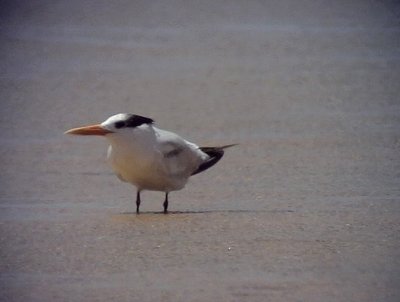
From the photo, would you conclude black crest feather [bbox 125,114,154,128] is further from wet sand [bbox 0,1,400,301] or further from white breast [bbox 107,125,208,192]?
wet sand [bbox 0,1,400,301]

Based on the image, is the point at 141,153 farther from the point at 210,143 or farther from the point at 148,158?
the point at 210,143

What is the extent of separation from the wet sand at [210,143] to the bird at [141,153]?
0.24 m

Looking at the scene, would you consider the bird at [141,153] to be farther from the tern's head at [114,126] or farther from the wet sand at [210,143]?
the wet sand at [210,143]

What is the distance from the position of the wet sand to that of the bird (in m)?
0.24

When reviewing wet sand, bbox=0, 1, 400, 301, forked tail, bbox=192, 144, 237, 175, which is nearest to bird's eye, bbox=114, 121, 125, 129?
wet sand, bbox=0, 1, 400, 301

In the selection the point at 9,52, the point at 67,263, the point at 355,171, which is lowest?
the point at 67,263

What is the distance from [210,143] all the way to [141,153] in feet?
8.82

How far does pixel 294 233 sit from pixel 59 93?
5.96m

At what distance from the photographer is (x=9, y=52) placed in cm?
1614

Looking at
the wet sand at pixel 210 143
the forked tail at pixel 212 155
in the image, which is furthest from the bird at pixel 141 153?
the forked tail at pixel 212 155

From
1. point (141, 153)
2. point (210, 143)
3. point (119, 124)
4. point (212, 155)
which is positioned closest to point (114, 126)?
point (119, 124)

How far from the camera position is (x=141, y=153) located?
9.55m

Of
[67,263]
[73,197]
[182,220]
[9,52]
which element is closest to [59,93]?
[9,52]

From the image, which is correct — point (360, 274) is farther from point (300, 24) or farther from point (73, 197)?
point (300, 24)
